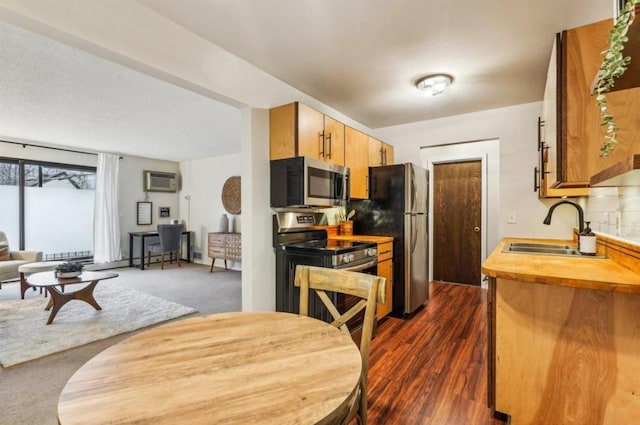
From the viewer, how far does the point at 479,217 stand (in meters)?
4.39

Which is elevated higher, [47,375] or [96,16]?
[96,16]

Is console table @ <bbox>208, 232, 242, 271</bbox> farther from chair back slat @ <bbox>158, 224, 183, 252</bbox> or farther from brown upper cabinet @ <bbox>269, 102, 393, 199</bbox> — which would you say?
brown upper cabinet @ <bbox>269, 102, 393, 199</bbox>

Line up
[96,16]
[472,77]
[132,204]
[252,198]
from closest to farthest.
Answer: [96,16]
[252,198]
[472,77]
[132,204]

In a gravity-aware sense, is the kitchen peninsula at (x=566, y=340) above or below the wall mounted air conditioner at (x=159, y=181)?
below

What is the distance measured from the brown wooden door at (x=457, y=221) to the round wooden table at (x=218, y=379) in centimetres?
402

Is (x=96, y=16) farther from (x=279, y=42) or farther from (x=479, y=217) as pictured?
(x=479, y=217)

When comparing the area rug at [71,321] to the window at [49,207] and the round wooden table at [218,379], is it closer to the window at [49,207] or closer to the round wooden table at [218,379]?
the window at [49,207]

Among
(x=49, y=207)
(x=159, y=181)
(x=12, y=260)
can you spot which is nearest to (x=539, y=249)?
(x=12, y=260)

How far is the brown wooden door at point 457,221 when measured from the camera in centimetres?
442

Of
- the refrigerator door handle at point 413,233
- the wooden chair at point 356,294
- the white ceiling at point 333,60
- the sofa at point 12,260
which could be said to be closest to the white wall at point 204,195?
the white ceiling at point 333,60

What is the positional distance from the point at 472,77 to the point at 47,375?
4.22 m

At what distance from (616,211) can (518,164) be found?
1759mm

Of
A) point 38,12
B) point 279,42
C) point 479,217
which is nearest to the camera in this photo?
point 38,12

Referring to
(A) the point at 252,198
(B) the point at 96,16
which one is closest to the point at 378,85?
(A) the point at 252,198
